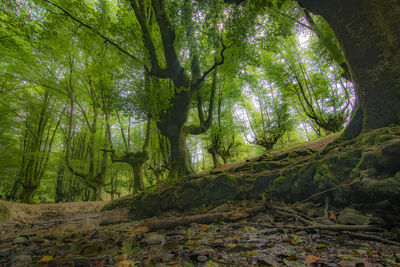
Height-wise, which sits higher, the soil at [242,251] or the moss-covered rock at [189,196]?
the moss-covered rock at [189,196]

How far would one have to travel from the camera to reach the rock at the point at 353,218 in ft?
6.13

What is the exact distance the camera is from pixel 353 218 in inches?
77.8

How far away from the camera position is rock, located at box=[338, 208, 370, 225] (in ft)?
6.13

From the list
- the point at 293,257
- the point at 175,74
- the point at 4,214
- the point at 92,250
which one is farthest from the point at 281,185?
the point at 4,214

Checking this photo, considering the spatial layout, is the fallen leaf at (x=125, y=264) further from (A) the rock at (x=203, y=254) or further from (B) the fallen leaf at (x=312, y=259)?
(B) the fallen leaf at (x=312, y=259)

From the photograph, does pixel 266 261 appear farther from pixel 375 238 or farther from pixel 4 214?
pixel 4 214

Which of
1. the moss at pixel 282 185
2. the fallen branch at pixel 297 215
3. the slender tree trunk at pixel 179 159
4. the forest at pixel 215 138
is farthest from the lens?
the slender tree trunk at pixel 179 159

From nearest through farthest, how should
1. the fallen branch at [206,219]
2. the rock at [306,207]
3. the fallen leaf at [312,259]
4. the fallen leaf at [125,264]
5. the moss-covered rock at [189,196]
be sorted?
the fallen leaf at [312,259]
the fallen leaf at [125,264]
the rock at [306,207]
the fallen branch at [206,219]
the moss-covered rock at [189,196]

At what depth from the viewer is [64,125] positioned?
17.6 m

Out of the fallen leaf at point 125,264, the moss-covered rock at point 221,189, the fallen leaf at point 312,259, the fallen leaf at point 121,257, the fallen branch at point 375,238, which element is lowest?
the fallen leaf at point 121,257

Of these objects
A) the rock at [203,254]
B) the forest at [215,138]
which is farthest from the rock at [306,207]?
the rock at [203,254]

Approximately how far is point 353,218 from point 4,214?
10231 mm

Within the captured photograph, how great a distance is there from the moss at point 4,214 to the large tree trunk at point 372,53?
440 inches

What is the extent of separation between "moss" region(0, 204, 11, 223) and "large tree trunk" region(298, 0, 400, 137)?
11182 mm
